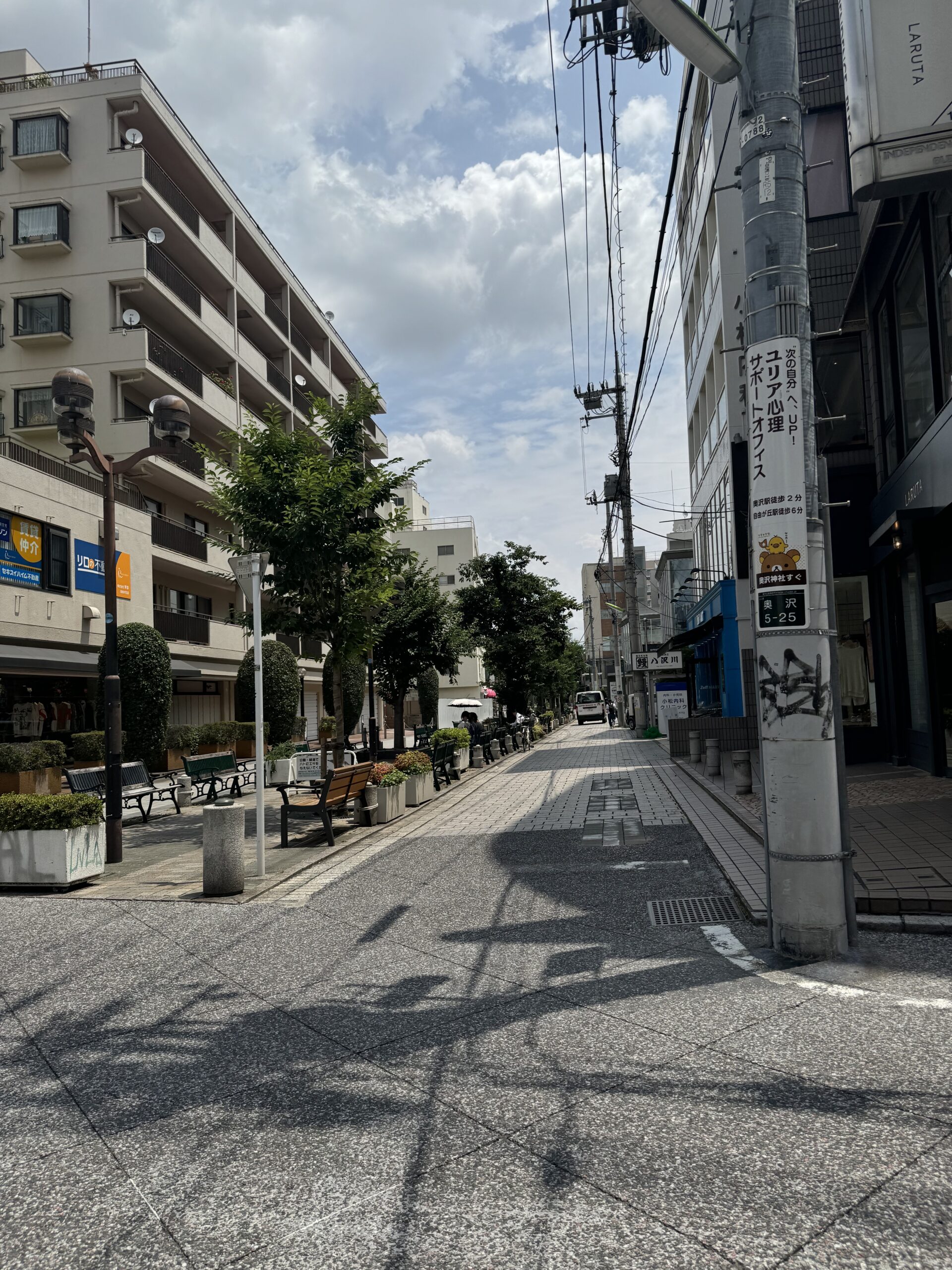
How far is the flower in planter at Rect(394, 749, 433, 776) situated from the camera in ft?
48.5

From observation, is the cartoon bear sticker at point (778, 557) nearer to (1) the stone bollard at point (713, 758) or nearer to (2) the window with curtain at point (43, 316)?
(1) the stone bollard at point (713, 758)

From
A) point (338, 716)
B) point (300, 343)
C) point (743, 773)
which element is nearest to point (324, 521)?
point (338, 716)

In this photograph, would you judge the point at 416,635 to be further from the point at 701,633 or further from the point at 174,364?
the point at 174,364

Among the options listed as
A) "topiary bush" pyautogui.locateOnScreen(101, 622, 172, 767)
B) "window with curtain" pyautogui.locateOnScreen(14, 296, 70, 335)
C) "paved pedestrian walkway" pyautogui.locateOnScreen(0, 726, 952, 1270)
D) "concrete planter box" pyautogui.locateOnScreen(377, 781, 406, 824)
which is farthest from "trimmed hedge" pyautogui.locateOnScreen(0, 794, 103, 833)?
"window with curtain" pyautogui.locateOnScreen(14, 296, 70, 335)

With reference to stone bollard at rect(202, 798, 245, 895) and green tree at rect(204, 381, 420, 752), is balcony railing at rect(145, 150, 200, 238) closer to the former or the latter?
green tree at rect(204, 381, 420, 752)

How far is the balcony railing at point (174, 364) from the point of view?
94.0ft

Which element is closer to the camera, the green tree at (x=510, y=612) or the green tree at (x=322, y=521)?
the green tree at (x=322, y=521)

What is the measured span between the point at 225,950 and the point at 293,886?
2.31m

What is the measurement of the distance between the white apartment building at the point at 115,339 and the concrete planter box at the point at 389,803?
11.2 m

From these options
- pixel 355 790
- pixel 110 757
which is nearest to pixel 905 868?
pixel 355 790

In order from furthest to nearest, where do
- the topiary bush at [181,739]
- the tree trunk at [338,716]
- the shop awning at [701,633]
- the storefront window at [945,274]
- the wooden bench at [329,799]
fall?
the topiary bush at [181,739] < the shop awning at [701,633] < the tree trunk at [338,716] < the wooden bench at [329,799] < the storefront window at [945,274]

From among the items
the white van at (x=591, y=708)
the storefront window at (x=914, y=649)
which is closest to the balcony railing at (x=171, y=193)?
the storefront window at (x=914, y=649)

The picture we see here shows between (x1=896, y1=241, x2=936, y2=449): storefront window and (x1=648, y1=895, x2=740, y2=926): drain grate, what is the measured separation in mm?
7515

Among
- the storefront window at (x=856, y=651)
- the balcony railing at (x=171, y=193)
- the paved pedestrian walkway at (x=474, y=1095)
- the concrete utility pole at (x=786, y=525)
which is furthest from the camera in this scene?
the balcony railing at (x=171, y=193)
